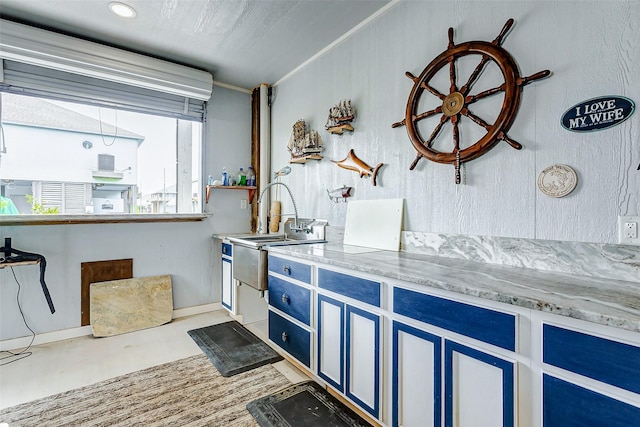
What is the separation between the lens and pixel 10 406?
1.83 meters

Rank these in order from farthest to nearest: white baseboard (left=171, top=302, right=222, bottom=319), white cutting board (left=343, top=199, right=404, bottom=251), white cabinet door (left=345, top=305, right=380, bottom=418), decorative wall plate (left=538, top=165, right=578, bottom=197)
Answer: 1. white baseboard (left=171, top=302, right=222, bottom=319)
2. white cutting board (left=343, top=199, right=404, bottom=251)
3. white cabinet door (left=345, top=305, right=380, bottom=418)
4. decorative wall plate (left=538, top=165, right=578, bottom=197)

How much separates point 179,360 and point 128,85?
2.55 metres

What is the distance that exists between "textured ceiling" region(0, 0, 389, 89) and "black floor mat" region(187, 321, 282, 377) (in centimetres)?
255

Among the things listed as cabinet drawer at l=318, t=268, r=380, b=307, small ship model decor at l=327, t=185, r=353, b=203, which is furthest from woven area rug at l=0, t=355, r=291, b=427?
small ship model decor at l=327, t=185, r=353, b=203

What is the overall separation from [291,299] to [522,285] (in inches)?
54.7

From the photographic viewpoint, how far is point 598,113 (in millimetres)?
1297

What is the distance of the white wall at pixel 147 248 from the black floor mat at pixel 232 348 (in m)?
0.67

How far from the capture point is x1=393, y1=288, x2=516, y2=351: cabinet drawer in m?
1.06

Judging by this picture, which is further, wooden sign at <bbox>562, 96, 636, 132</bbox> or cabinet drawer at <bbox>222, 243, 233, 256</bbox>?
cabinet drawer at <bbox>222, 243, 233, 256</bbox>

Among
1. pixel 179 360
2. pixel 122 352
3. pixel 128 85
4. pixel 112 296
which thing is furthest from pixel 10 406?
pixel 128 85

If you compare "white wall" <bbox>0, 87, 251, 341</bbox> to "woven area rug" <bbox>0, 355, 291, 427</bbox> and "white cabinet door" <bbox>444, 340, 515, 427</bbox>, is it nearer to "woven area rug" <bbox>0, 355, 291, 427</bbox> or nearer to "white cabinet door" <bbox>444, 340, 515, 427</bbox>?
"woven area rug" <bbox>0, 355, 291, 427</bbox>

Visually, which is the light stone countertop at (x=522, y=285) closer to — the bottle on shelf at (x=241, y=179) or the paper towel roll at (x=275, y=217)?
the paper towel roll at (x=275, y=217)

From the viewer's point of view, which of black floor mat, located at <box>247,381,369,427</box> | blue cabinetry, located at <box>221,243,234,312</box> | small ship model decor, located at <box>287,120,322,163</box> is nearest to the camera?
black floor mat, located at <box>247,381,369,427</box>

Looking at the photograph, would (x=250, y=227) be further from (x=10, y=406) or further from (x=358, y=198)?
(x=10, y=406)
